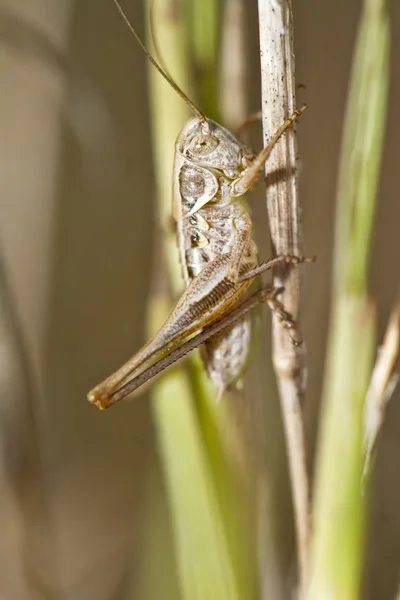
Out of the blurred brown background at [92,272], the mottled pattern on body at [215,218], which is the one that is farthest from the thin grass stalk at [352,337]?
A: the blurred brown background at [92,272]

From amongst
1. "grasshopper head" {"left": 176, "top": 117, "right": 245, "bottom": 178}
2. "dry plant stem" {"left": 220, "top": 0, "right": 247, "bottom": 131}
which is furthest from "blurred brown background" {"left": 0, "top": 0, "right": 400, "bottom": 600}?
"grasshopper head" {"left": 176, "top": 117, "right": 245, "bottom": 178}

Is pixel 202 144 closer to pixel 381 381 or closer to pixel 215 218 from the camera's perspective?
pixel 215 218

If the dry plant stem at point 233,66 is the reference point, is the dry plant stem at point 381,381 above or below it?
below

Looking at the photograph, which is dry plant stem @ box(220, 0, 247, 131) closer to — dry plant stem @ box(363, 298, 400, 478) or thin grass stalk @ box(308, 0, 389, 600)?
thin grass stalk @ box(308, 0, 389, 600)

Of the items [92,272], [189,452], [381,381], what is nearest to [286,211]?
[381,381]

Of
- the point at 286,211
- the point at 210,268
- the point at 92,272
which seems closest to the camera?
the point at 286,211

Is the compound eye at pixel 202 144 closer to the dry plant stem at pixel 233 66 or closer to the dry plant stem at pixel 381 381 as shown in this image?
the dry plant stem at pixel 233 66
